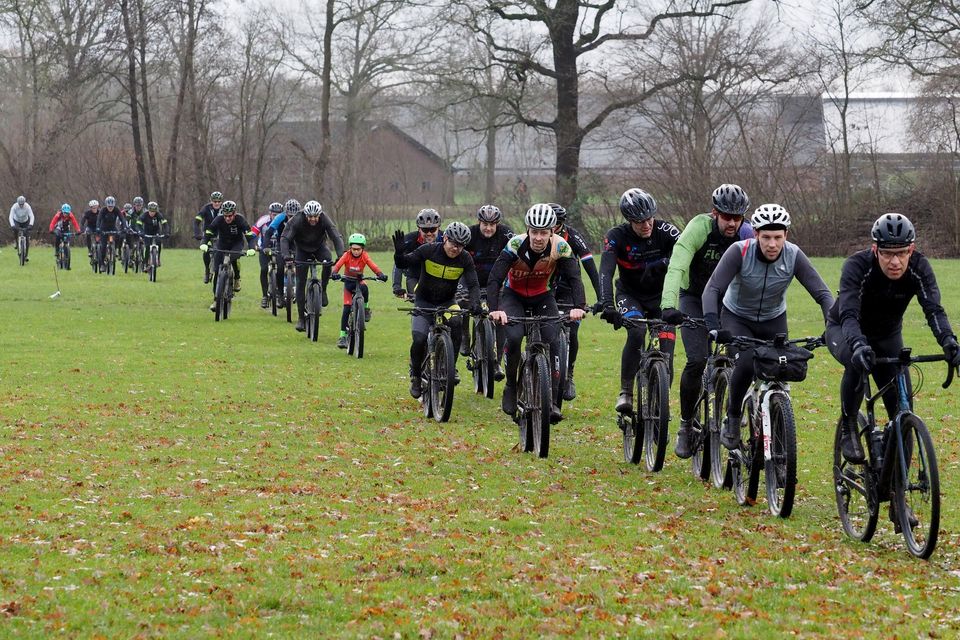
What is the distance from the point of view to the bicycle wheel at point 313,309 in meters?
20.3

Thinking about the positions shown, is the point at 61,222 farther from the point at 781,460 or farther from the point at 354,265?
the point at 781,460

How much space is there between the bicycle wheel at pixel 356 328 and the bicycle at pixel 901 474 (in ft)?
36.2

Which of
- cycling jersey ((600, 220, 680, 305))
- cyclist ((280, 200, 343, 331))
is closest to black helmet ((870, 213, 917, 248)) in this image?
cycling jersey ((600, 220, 680, 305))

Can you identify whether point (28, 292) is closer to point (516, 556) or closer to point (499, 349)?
point (499, 349)

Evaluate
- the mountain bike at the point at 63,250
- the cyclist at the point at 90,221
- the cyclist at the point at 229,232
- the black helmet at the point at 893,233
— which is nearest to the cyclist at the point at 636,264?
the black helmet at the point at 893,233

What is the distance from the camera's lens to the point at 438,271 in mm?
12930

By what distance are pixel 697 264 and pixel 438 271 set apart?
383cm

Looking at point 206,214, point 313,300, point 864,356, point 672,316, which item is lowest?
point 313,300

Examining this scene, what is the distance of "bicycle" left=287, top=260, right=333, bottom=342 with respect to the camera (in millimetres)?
20172

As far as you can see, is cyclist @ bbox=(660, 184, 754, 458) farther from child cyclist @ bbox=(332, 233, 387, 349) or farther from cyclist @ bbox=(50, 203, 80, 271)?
cyclist @ bbox=(50, 203, 80, 271)

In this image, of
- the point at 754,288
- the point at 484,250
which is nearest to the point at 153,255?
the point at 484,250

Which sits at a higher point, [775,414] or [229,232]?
[229,232]

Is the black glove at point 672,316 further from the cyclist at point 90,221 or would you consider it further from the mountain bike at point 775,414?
the cyclist at point 90,221

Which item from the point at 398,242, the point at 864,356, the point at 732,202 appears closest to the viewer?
the point at 864,356
